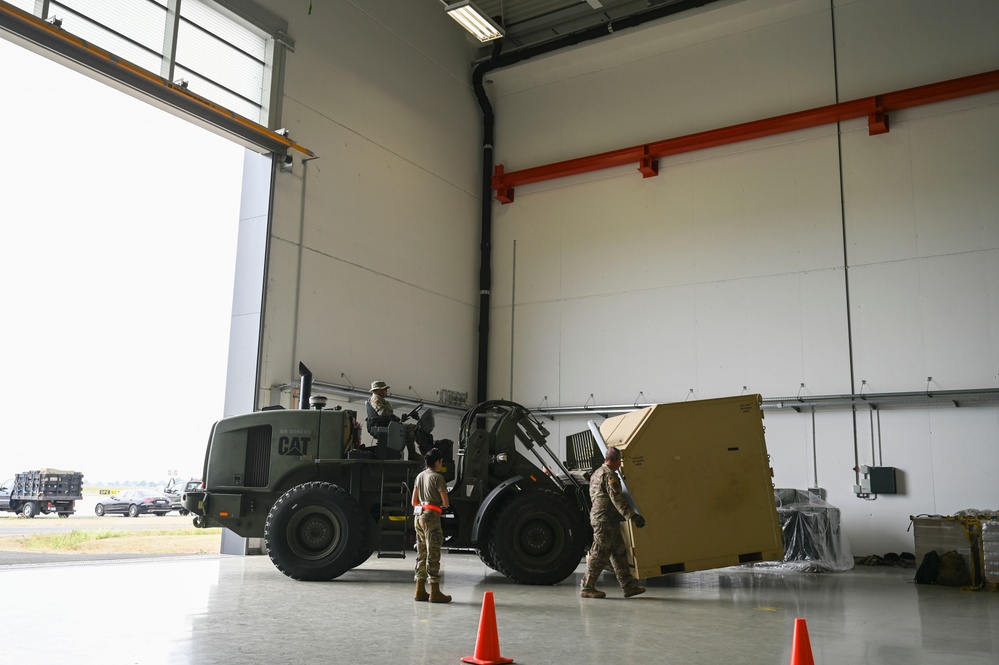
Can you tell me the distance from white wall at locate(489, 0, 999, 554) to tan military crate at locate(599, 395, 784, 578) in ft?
22.4

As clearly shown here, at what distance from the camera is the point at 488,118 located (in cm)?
2100

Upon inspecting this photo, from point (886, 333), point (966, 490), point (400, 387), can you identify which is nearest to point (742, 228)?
point (886, 333)

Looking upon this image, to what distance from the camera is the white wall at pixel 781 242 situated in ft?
49.2

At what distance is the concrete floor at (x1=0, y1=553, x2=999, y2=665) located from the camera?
5789mm

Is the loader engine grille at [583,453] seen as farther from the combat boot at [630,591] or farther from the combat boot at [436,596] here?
the combat boot at [436,596]

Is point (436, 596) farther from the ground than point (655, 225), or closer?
closer

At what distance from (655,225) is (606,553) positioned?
10.6 m

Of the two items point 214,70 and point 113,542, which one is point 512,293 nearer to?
point 214,70

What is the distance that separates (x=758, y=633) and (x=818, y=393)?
1004cm

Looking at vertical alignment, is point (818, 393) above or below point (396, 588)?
above

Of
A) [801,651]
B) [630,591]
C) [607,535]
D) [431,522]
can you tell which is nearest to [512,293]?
[607,535]

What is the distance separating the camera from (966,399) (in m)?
14.5

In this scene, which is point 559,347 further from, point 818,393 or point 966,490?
point 966,490

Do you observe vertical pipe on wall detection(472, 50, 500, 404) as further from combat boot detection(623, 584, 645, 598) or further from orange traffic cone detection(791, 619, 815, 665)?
orange traffic cone detection(791, 619, 815, 665)
